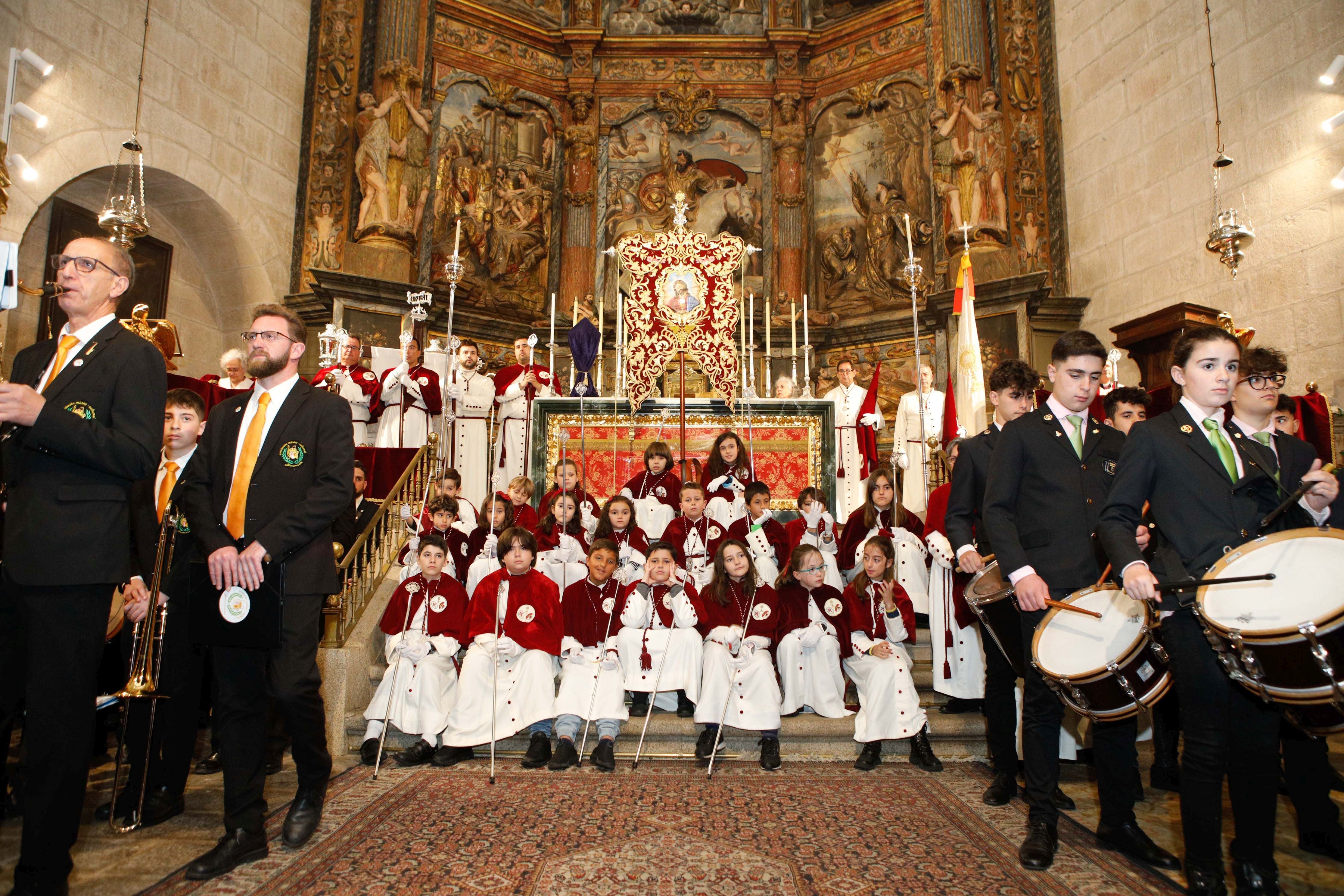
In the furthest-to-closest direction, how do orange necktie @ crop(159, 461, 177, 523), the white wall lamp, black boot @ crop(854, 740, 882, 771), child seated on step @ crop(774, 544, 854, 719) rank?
the white wall lamp
child seated on step @ crop(774, 544, 854, 719)
black boot @ crop(854, 740, 882, 771)
orange necktie @ crop(159, 461, 177, 523)

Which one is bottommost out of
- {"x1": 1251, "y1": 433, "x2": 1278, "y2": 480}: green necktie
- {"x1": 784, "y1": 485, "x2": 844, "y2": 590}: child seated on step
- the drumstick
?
the drumstick

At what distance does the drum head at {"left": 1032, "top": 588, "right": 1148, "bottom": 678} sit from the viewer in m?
3.06

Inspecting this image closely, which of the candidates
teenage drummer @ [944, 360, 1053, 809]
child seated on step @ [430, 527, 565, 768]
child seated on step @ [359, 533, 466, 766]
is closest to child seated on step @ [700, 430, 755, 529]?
child seated on step @ [430, 527, 565, 768]

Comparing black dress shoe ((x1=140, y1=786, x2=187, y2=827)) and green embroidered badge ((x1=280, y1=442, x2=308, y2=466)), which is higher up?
green embroidered badge ((x1=280, y1=442, x2=308, y2=466))

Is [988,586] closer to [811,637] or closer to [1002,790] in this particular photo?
[1002,790]

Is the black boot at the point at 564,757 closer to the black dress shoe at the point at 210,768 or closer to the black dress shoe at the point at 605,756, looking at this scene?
the black dress shoe at the point at 605,756

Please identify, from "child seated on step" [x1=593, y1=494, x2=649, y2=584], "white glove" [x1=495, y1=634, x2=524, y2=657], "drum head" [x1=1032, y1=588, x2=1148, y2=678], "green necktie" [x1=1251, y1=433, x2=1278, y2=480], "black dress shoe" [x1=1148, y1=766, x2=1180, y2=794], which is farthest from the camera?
"child seated on step" [x1=593, y1=494, x2=649, y2=584]

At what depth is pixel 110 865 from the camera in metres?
3.27

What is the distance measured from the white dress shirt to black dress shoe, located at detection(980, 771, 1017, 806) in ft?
14.3

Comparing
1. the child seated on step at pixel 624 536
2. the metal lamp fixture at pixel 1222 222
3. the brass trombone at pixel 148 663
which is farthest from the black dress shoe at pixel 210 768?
the metal lamp fixture at pixel 1222 222

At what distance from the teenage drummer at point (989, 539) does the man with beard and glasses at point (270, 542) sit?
2.76m

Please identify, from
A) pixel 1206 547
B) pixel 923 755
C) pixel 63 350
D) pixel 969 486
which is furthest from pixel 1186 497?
pixel 63 350

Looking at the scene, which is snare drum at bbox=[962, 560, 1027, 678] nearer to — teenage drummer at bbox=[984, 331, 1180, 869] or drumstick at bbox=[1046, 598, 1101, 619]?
teenage drummer at bbox=[984, 331, 1180, 869]

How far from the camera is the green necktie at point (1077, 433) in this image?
363 cm
